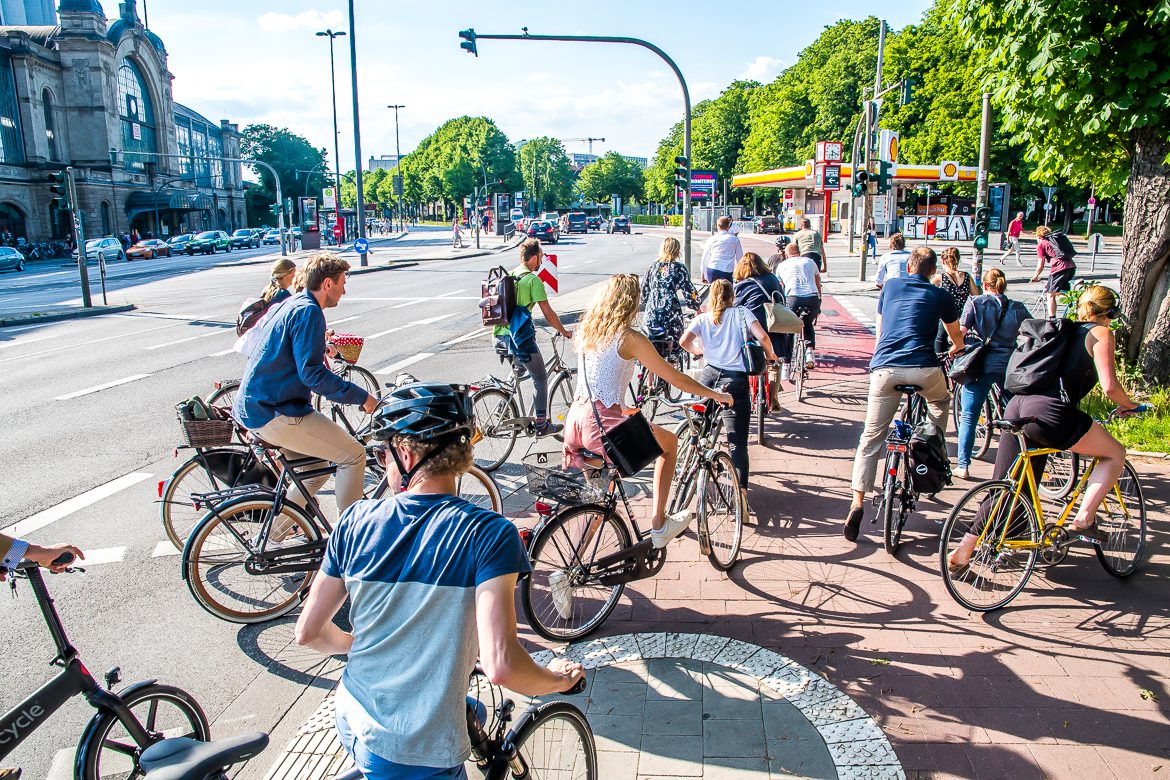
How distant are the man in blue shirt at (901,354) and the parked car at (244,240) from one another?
61.8 meters

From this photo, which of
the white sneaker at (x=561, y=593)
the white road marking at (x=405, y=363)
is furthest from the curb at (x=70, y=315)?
the white sneaker at (x=561, y=593)

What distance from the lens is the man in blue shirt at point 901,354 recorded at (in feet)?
18.5

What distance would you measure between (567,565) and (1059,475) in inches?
137

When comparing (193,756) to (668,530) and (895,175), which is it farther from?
(895,175)

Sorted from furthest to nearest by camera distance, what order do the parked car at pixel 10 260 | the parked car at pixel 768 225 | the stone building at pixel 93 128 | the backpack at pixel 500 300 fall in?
the parked car at pixel 768 225, the stone building at pixel 93 128, the parked car at pixel 10 260, the backpack at pixel 500 300

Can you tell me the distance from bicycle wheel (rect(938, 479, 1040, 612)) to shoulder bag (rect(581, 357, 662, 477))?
168 centimetres

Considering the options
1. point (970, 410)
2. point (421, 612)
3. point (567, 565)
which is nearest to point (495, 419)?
point (567, 565)

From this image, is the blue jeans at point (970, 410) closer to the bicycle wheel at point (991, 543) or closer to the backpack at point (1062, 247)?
the bicycle wheel at point (991, 543)

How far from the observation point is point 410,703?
2.11 metres

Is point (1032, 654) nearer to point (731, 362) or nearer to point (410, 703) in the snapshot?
point (731, 362)

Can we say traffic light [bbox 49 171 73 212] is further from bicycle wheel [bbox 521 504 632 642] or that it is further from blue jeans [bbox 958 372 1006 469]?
blue jeans [bbox 958 372 1006 469]

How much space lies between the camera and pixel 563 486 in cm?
427

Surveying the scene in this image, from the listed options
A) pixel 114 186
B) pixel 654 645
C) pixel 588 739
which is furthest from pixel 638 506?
pixel 114 186

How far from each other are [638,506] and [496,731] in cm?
395
